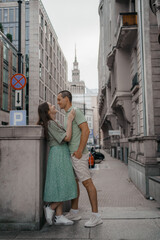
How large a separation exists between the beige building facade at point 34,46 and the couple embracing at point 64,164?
132ft

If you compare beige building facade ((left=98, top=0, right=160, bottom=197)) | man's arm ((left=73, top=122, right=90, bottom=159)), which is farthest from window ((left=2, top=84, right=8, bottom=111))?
man's arm ((left=73, top=122, right=90, bottom=159))

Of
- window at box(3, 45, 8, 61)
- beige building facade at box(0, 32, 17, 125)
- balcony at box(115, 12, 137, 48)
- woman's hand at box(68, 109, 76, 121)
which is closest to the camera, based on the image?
woman's hand at box(68, 109, 76, 121)

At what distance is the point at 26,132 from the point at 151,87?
28.6ft

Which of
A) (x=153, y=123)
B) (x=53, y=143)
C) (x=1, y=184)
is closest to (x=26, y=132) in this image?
(x=53, y=143)

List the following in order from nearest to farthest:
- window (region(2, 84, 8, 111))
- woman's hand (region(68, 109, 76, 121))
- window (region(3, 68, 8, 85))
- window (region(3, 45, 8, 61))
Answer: woman's hand (region(68, 109, 76, 121)) → window (region(2, 84, 8, 111)) → window (region(3, 68, 8, 85)) → window (region(3, 45, 8, 61))

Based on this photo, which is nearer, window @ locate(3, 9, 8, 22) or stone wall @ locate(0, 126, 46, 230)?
stone wall @ locate(0, 126, 46, 230)

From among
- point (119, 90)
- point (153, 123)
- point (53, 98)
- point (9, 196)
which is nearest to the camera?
point (9, 196)

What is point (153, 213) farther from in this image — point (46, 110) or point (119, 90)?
point (119, 90)

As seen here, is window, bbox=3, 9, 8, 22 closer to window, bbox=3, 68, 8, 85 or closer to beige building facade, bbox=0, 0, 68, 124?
beige building facade, bbox=0, 0, 68, 124

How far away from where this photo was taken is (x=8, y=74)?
34.8 metres

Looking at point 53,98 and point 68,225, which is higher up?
point 53,98

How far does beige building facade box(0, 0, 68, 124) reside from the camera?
150 feet

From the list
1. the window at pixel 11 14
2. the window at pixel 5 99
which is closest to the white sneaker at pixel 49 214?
the window at pixel 5 99

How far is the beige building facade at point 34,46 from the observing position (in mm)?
45594
